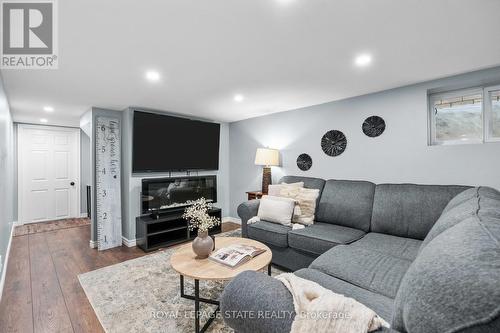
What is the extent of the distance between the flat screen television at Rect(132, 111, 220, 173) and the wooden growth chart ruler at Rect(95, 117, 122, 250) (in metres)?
0.38

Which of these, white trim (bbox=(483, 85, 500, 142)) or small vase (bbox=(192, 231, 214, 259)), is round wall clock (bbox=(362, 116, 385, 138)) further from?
small vase (bbox=(192, 231, 214, 259))

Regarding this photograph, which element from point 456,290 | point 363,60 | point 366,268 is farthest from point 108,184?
point 456,290

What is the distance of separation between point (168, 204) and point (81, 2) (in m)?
3.05

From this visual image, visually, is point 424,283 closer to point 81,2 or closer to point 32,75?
point 81,2

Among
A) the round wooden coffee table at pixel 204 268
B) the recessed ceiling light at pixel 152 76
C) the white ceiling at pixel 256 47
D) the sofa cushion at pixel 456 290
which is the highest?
the recessed ceiling light at pixel 152 76

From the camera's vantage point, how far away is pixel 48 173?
5.06 m

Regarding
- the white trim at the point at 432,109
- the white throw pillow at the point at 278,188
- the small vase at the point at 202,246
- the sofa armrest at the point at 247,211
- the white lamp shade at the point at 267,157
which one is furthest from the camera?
the white lamp shade at the point at 267,157

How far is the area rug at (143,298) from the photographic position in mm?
1814

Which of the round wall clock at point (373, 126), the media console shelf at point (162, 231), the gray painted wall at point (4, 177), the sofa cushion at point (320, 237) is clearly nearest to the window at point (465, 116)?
the round wall clock at point (373, 126)

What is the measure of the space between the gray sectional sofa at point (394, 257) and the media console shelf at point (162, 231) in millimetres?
1206

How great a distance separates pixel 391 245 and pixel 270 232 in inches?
47.6

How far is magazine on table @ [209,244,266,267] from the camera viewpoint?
1852mm

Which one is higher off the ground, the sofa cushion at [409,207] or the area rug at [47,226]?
the sofa cushion at [409,207]

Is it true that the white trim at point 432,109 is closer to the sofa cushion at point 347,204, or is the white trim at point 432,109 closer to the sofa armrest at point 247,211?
the sofa cushion at point 347,204
